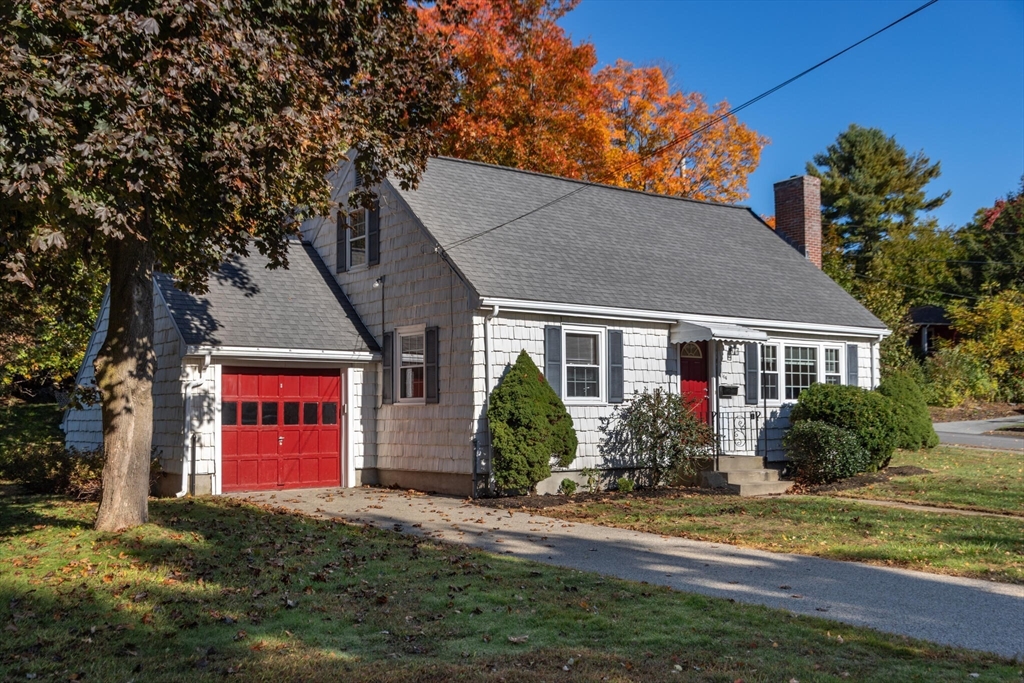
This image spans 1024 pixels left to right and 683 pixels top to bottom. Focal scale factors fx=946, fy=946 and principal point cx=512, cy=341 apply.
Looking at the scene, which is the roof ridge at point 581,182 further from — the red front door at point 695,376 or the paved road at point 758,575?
the paved road at point 758,575

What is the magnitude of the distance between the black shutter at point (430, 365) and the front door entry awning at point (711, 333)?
15.0 feet

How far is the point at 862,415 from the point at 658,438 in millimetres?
4158

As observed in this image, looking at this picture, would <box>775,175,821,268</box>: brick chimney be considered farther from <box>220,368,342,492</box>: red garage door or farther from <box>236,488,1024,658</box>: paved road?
<box>236,488,1024,658</box>: paved road

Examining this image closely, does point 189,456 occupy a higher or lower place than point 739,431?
lower

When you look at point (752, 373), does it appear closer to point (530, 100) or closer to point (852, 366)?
point (852, 366)

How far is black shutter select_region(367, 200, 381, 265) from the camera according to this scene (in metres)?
18.7

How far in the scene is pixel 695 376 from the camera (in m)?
18.7

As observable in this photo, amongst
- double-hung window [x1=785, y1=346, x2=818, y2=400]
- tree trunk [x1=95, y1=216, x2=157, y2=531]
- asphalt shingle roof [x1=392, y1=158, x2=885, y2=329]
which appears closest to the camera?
tree trunk [x1=95, y1=216, x2=157, y2=531]

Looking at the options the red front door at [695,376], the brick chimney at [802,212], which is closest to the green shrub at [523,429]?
the red front door at [695,376]

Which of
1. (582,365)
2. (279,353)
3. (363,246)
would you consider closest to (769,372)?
(582,365)

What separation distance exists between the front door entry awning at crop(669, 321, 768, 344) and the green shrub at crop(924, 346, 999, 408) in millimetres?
16954

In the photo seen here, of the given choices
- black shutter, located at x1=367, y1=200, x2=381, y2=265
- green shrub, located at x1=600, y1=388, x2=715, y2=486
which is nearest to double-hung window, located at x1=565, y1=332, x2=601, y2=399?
green shrub, located at x1=600, y1=388, x2=715, y2=486

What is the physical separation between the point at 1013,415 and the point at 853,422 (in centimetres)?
1624

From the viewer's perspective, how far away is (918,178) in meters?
54.8
